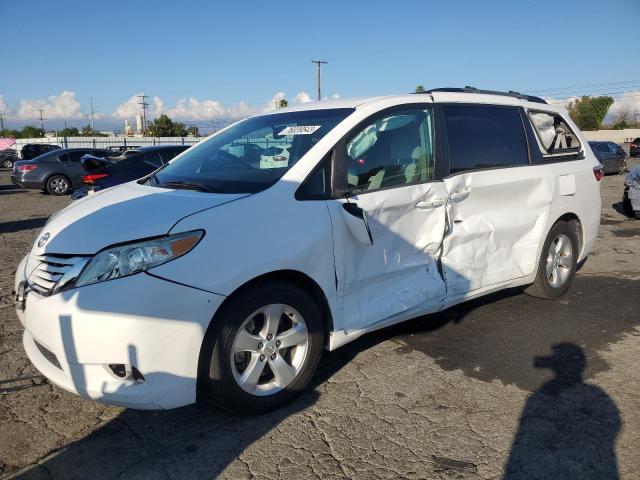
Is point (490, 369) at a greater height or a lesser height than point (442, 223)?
lesser

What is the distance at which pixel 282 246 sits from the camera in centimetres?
300

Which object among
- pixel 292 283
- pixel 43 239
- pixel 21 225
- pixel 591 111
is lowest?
pixel 21 225

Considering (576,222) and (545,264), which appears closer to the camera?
(545,264)

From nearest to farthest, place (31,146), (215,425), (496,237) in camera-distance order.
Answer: (215,425), (496,237), (31,146)

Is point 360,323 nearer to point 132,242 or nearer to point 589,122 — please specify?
point 132,242

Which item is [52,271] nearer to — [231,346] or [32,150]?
[231,346]

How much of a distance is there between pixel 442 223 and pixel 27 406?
2.92 m

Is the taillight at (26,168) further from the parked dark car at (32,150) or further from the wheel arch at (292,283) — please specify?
the wheel arch at (292,283)

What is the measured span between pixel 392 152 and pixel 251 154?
0.97m

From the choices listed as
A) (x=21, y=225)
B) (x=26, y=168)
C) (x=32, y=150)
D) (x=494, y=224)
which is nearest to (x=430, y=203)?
(x=494, y=224)

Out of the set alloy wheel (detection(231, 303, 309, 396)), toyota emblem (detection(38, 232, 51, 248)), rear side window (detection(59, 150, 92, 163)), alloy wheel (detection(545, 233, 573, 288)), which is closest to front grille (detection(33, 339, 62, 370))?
toyota emblem (detection(38, 232, 51, 248))

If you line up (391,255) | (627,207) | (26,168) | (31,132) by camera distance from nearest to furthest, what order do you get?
1. (391,255)
2. (627,207)
3. (26,168)
4. (31,132)

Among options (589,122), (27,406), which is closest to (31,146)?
(27,406)

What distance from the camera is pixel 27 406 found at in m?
3.26
